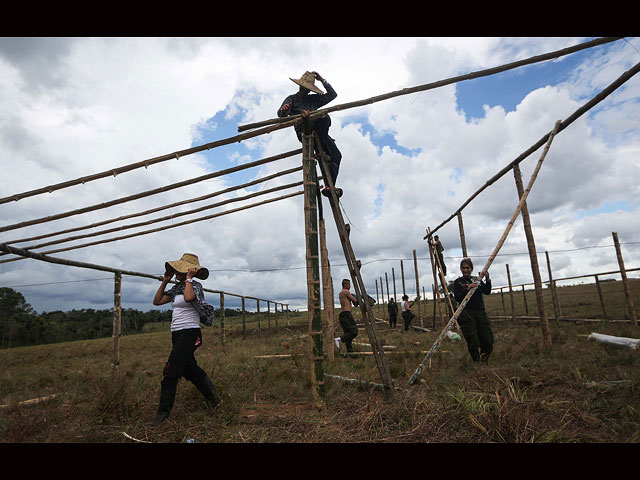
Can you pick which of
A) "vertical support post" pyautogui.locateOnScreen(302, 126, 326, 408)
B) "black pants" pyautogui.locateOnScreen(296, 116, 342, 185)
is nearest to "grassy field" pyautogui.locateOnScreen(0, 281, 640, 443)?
"vertical support post" pyautogui.locateOnScreen(302, 126, 326, 408)

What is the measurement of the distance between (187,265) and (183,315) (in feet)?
2.18

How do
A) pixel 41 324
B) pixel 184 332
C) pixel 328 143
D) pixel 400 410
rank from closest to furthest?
pixel 400 410 → pixel 184 332 → pixel 328 143 → pixel 41 324

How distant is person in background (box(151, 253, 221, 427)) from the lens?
375cm

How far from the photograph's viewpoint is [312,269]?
441 cm

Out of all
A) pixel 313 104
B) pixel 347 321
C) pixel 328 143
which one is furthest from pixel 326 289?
pixel 313 104

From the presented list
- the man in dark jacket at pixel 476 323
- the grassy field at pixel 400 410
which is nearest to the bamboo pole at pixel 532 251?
the grassy field at pixel 400 410

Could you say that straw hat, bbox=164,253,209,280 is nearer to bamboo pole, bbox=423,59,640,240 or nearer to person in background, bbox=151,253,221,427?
person in background, bbox=151,253,221,427

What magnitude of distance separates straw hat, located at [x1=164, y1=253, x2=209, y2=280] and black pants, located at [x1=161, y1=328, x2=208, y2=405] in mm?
682

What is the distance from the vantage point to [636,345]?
589cm

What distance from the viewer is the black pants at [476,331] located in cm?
560

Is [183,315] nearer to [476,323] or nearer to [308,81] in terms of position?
[308,81]

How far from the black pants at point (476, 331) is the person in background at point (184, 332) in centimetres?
395

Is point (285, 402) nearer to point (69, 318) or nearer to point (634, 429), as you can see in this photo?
point (634, 429)
